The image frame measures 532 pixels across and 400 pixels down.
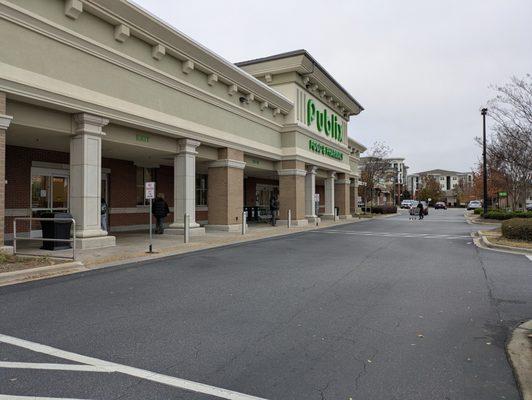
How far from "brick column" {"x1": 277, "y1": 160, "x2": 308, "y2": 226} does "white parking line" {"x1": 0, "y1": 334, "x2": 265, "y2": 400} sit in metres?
21.3

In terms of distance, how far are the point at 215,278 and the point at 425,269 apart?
5101 mm

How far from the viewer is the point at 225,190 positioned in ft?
65.9

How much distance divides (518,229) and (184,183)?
1290cm

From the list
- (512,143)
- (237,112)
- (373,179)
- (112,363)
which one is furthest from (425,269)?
(373,179)

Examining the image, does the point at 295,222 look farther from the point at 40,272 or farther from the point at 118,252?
the point at 40,272

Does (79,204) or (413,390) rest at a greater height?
(79,204)

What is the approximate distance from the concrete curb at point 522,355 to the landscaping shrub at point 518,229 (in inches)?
424

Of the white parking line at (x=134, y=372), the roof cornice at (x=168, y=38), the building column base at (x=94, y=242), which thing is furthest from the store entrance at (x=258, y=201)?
the white parking line at (x=134, y=372)

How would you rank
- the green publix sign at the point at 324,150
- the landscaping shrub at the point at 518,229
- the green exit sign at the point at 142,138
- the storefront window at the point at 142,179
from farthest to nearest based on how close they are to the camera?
the green publix sign at the point at 324,150, the storefront window at the point at 142,179, the green exit sign at the point at 142,138, the landscaping shrub at the point at 518,229

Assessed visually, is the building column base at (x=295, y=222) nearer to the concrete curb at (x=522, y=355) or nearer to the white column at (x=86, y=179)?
the white column at (x=86, y=179)

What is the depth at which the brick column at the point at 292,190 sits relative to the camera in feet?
83.9

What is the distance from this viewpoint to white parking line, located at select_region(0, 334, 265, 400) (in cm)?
357

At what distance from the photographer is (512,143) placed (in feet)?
72.7

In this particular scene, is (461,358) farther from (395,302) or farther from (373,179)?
(373,179)
